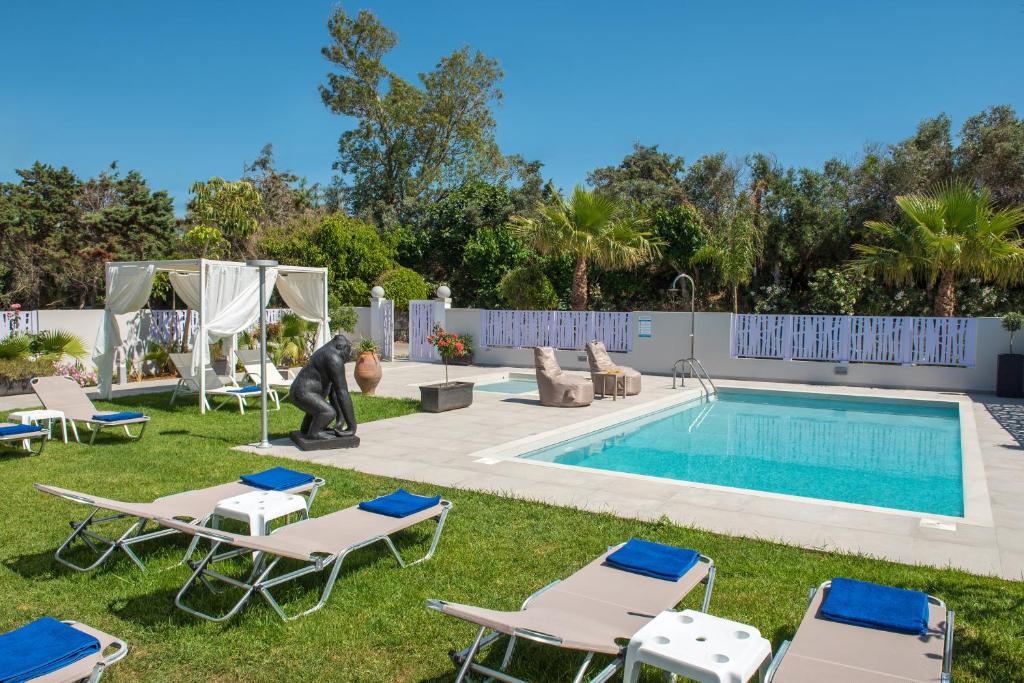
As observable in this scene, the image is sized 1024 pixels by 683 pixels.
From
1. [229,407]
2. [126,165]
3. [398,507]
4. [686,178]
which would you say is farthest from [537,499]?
[126,165]

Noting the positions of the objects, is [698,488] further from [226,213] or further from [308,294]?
[226,213]

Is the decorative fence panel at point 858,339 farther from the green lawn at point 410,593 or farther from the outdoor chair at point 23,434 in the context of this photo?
the outdoor chair at point 23,434

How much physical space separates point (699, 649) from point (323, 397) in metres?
6.72

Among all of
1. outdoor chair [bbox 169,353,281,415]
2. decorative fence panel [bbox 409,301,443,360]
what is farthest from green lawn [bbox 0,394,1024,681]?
decorative fence panel [bbox 409,301,443,360]

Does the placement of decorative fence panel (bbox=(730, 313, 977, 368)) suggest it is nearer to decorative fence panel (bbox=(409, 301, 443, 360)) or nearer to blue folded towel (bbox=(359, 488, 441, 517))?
decorative fence panel (bbox=(409, 301, 443, 360))

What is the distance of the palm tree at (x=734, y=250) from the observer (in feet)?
68.9

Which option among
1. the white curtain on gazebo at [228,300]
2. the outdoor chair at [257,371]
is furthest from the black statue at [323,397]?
the white curtain on gazebo at [228,300]

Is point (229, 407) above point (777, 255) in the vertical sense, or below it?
below

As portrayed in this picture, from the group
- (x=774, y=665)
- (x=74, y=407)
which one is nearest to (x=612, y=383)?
(x=74, y=407)

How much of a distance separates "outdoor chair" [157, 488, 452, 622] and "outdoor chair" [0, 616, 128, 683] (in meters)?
1.03

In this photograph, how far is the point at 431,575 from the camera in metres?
4.61

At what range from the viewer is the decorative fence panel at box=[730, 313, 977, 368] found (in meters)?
15.2

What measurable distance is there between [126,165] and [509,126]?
1707 cm

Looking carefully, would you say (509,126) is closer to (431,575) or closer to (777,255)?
(777,255)
